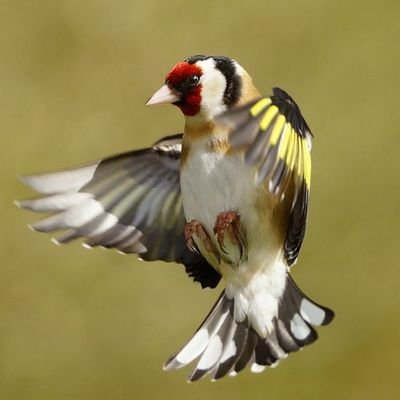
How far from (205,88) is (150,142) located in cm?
141

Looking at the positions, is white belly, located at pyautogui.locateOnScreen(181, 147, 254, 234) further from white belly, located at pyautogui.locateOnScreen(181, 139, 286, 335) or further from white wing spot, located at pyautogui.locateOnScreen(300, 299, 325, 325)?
white wing spot, located at pyautogui.locateOnScreen(300, 299, 325, 325)

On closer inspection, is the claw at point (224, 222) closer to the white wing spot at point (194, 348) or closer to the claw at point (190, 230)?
the claw at point (190, 230)

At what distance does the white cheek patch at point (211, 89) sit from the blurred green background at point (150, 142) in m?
1.32

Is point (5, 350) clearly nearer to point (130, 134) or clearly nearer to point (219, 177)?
point (130, 134)

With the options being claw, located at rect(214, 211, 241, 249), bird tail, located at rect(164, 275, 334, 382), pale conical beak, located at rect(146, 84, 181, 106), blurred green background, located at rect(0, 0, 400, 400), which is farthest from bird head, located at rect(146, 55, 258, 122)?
blurred green background, located at rect(0, 0, 400, 400)

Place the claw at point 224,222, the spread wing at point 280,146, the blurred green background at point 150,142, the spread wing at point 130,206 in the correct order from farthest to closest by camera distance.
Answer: the blurred green background at point 150,142, the spread wing at point 130,206, the claw at point 224,222, the spread wing at point 280,146

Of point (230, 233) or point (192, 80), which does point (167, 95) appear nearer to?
point (192, 80)

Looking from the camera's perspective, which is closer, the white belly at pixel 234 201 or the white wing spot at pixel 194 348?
the white belly at pixel 234 201

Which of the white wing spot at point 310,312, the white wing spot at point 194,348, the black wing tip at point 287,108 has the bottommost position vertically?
the white wing spot at point 194,348

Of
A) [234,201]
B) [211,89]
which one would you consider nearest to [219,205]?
[234,201]

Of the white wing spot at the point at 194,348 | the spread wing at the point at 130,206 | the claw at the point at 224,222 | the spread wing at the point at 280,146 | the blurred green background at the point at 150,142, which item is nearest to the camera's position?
the spread wing at the point at 280,146

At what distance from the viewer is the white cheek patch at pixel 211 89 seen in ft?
5.39

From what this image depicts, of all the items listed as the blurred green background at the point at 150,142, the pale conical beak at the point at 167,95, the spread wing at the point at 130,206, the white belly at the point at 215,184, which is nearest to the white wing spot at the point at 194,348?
the spread wing at the point at 130,206

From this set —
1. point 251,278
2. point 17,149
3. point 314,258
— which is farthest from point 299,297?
point 17,149
